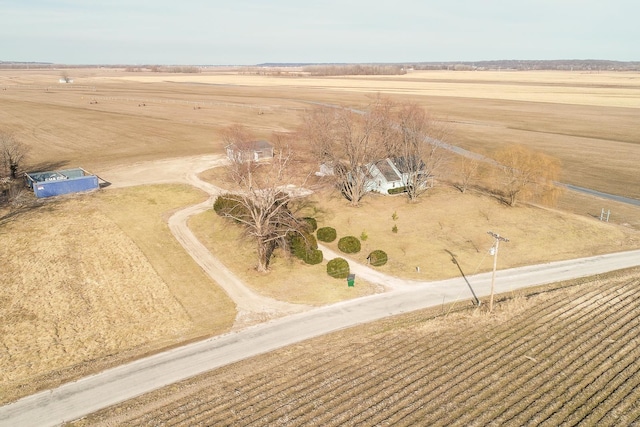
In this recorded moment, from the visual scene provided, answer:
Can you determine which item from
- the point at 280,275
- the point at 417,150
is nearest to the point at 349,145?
the point at 417,150

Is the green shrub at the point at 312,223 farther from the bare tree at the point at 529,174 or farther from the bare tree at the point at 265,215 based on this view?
the bare tree at the point at 529,174

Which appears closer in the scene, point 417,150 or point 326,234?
point 326,234

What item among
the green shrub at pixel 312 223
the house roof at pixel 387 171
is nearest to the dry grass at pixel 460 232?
the green shrub at pixel 312 223

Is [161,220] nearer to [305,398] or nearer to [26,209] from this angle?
[26,209]

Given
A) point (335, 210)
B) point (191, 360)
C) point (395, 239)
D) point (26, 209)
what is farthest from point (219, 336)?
point (26, 209)

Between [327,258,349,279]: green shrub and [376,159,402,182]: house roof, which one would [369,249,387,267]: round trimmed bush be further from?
[376,159,402,182]: house roof

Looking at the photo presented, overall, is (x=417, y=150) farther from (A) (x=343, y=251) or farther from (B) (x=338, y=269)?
(B) (x=338, y=269)
